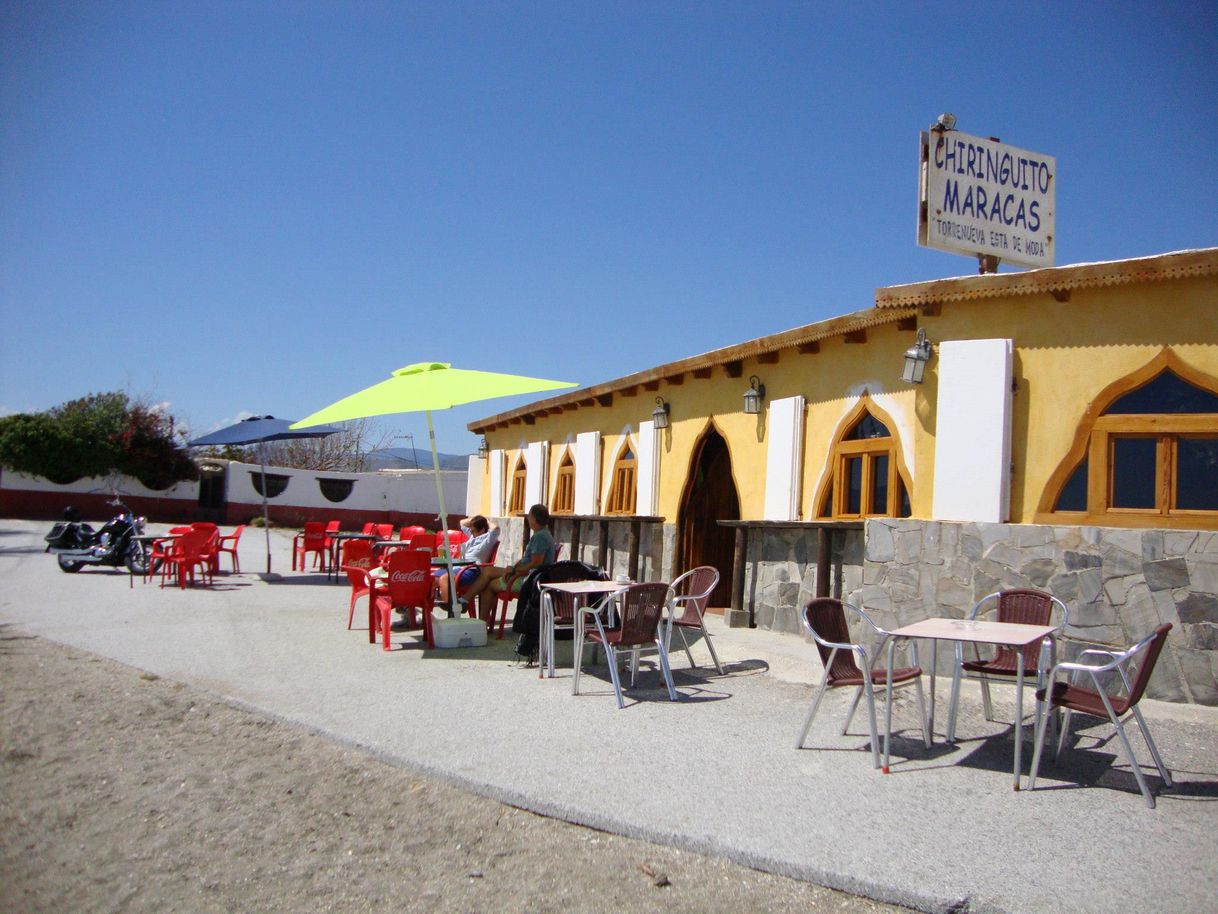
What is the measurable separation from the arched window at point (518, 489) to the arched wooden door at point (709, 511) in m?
6.18

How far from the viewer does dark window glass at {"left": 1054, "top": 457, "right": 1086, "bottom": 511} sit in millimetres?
7332

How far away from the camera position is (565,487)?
1714cm

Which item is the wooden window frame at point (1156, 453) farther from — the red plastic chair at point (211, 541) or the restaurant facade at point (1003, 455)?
the red plastic chair at point (211, 541)

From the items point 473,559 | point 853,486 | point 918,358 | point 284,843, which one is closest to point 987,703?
point 918,358

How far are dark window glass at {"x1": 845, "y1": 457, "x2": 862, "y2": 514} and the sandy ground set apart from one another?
18.7ft

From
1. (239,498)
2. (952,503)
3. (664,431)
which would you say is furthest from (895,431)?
(239,498)

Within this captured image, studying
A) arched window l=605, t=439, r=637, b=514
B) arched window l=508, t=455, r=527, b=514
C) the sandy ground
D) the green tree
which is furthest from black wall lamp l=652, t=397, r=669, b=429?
the green tree

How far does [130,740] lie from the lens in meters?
5.81

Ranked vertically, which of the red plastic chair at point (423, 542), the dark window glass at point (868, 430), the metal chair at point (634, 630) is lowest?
the metal chair at point (634, 630)

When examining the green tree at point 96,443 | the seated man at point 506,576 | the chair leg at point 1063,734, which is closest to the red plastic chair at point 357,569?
the seated man at point 506,576

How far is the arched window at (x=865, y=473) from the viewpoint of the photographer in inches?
350

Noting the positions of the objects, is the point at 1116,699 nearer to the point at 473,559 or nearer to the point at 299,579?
the point at 473,559

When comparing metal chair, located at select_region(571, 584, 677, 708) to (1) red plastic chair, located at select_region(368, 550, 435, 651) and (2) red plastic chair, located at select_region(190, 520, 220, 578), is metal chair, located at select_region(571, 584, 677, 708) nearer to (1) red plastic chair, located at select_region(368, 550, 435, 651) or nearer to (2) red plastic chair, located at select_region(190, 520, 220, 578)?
(1) red plastic chair, located at select_region(368, 550, 435, 651)

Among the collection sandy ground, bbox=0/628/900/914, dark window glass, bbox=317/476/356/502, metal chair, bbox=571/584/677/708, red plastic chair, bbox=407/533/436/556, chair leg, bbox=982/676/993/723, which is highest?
dark window glass, bbox=317/476/356/502
